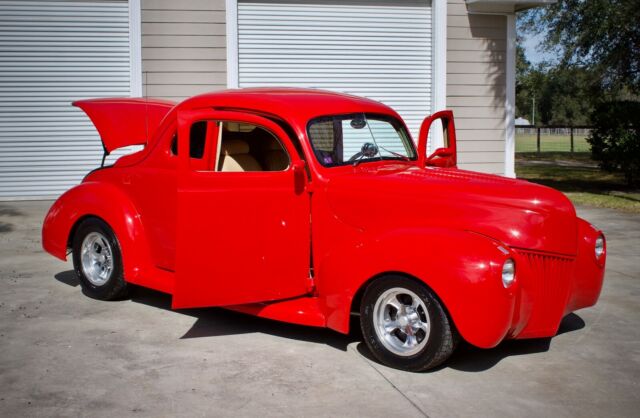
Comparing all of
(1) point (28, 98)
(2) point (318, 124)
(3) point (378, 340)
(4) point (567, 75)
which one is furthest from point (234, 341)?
(4) point (567, 75)

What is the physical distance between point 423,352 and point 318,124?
1911mm

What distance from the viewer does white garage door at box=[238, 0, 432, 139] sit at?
13.7 m

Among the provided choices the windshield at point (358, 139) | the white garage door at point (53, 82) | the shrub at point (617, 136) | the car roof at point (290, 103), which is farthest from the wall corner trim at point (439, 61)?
the car roof at point (290, 103)

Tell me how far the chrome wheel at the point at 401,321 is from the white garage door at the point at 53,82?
9615 millimetres

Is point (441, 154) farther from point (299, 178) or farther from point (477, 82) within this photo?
point (477, 82)

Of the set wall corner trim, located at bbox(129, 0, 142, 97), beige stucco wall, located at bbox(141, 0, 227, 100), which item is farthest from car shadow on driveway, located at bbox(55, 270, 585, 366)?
wall corner trim, located at bbox(129, 0, 142, 97)

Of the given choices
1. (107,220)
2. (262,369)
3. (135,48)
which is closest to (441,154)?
(262,369)

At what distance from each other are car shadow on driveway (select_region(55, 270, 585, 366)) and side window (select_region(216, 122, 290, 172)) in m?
1.25

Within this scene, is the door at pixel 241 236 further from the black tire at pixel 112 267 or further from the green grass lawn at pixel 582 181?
the green grass lawn at pixel 582 181

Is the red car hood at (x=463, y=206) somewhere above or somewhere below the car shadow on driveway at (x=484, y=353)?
above

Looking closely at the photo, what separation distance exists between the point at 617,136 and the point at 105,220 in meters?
11.8

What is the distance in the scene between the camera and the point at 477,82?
47.6ft

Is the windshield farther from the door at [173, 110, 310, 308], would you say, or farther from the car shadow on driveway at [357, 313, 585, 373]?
the car shadow on driveway at [357, 313, 585, 373]

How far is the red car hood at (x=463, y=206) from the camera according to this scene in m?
4.98
